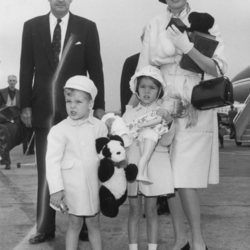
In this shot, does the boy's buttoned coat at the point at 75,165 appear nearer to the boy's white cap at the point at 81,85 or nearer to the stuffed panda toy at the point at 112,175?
the stuffed panda toy at the point at 112,175

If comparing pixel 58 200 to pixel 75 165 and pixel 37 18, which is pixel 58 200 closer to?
pixel 75 165

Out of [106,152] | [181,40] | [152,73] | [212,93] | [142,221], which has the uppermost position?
[181,40]

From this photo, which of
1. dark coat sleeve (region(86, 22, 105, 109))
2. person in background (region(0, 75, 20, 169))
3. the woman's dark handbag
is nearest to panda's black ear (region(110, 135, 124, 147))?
the woman's dark handbag

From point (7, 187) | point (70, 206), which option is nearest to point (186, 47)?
point (70, 206)

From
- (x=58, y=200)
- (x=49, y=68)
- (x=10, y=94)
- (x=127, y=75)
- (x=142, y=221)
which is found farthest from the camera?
(x=10, y=94)

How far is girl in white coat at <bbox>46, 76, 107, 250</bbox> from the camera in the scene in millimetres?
3614

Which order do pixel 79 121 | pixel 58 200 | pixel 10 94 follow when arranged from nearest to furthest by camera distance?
pixel 58 200, pixel 79 121, pixel 10 94

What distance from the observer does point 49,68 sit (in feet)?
14.7

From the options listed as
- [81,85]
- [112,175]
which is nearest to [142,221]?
[112,175]

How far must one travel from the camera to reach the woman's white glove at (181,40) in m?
3.65

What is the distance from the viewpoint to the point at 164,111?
12.3ft

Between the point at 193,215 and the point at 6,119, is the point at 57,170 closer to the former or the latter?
the point at 193,215

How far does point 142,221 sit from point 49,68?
1.90 m

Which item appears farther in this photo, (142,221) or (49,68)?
(142,221)
